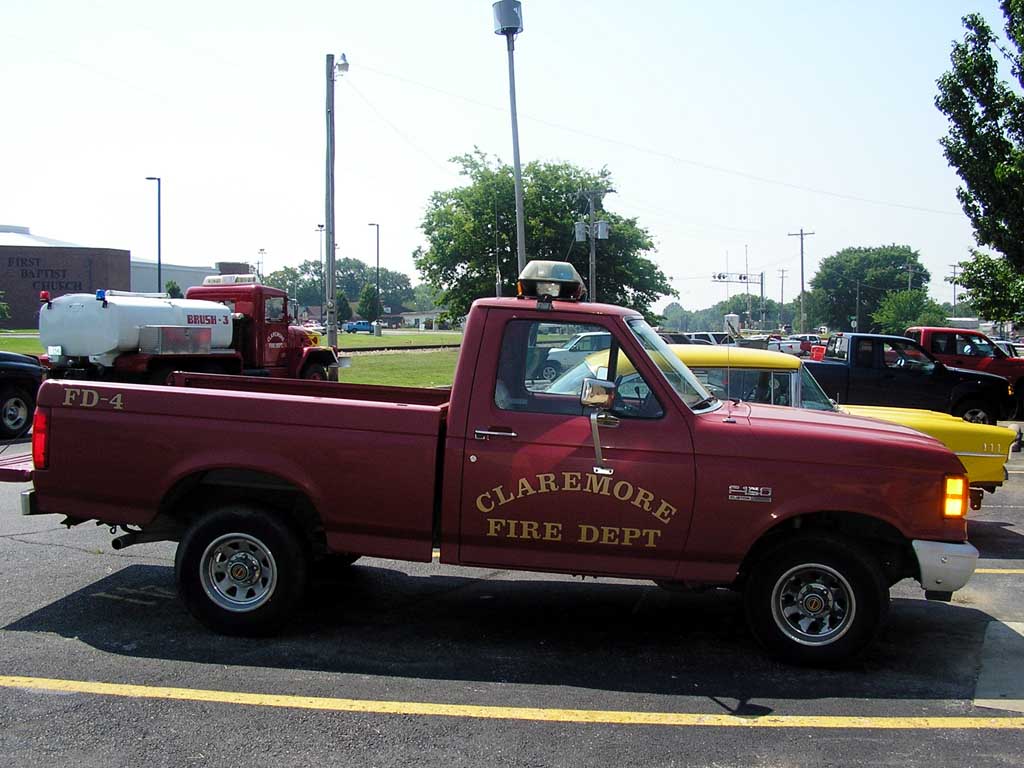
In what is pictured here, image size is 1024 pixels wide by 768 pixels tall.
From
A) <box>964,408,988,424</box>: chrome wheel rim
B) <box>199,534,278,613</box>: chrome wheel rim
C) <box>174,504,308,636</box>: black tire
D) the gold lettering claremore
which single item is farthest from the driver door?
<box>964,408,988,424</box>: chrome wheel rim

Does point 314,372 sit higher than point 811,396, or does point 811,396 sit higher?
point 314,372

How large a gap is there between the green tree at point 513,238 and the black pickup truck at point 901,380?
2591 centimetres

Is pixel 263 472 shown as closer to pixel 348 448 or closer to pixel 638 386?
pixel 348 448

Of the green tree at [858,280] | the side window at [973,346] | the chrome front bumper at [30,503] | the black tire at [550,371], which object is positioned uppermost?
the green tree at [858,280]

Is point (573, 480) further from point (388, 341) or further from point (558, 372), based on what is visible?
point (388, 341)

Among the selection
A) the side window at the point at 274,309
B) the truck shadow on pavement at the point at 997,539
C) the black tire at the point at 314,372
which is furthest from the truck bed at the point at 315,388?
the black tire at the point at 314,372

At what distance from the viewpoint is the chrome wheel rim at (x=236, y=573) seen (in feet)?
17.3

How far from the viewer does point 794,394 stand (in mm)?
8109

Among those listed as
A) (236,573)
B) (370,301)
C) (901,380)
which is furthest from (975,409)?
(370,301)

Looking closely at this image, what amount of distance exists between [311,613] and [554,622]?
152 centimetres

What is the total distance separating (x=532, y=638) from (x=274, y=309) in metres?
15.7

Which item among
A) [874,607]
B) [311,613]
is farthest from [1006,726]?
[311,613]

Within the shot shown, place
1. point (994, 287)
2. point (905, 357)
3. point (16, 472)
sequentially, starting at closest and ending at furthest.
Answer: point (16, 472) → point (905, 357) → point (994, 287)

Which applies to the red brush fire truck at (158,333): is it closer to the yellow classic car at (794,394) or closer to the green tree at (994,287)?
the yellow classic car at (794,394)
